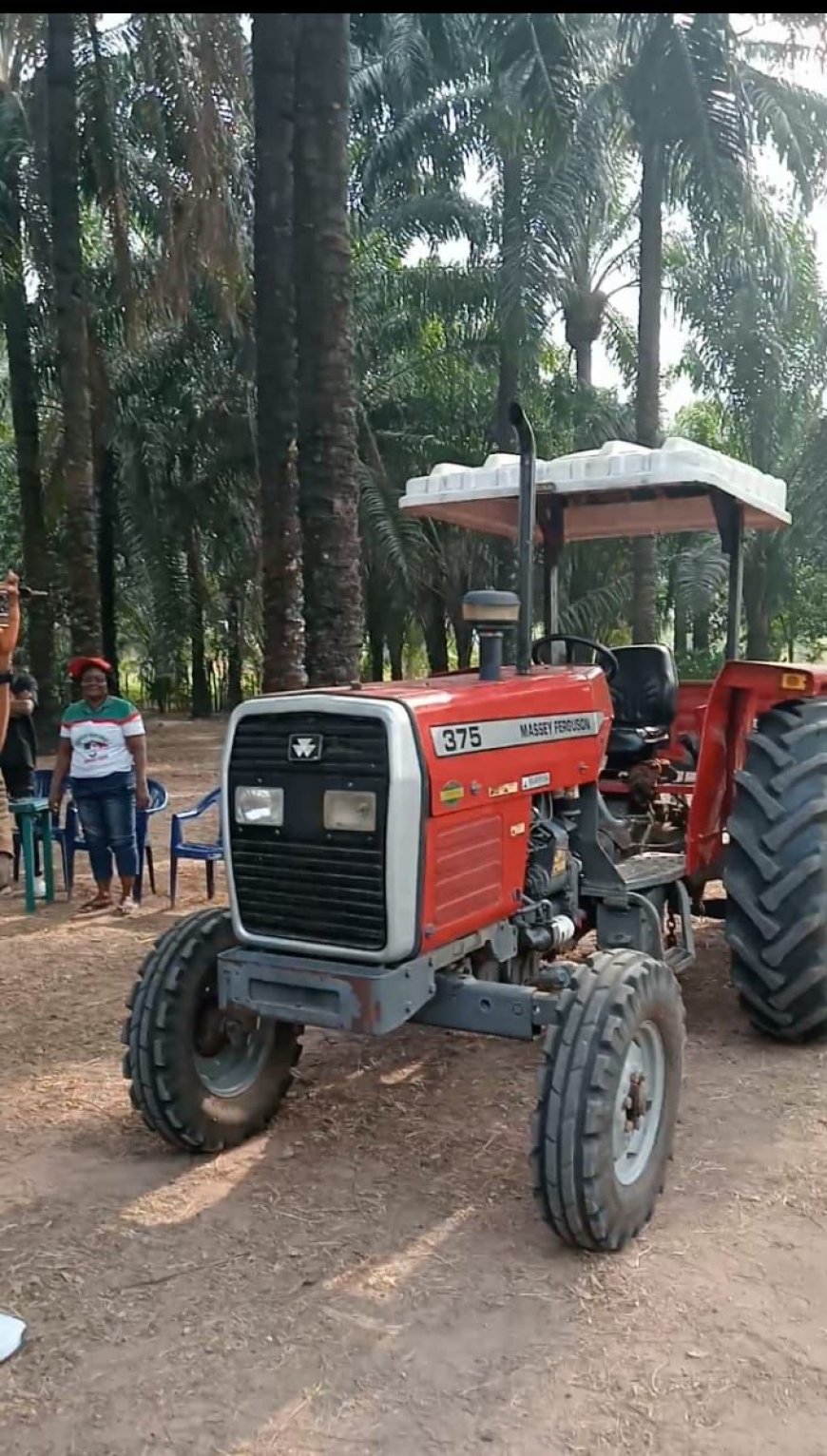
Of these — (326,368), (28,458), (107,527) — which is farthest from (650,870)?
(107,527)

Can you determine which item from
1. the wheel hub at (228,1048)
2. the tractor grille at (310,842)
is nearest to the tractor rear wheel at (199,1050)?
the wheel hub at (228,1048)

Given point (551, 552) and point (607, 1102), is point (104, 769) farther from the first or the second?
point (607, 1102)

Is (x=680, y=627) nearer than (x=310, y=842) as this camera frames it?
No

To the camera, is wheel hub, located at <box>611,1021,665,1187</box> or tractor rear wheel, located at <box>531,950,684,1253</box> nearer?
tractor rear wheel, located at <box>531,950,684,1253</box>

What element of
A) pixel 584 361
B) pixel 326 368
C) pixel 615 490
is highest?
pixel 584 361

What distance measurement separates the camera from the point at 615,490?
5.15 m

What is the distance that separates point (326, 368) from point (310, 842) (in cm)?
491

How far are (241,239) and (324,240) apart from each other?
300 inches

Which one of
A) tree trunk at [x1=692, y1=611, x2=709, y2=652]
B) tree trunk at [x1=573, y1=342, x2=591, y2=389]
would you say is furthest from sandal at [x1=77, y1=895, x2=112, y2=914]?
tree trunk at [x1=692, y1=611, x2=709, y2=652]

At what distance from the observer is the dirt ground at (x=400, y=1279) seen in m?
2.63

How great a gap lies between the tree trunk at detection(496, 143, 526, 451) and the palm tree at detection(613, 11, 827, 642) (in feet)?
5.44

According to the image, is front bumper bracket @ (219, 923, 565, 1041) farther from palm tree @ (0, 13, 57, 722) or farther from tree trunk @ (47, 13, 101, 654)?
palm tree @ (0, 13, 57, 722)

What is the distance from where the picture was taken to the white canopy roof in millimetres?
4781

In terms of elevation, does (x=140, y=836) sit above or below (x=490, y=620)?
below
